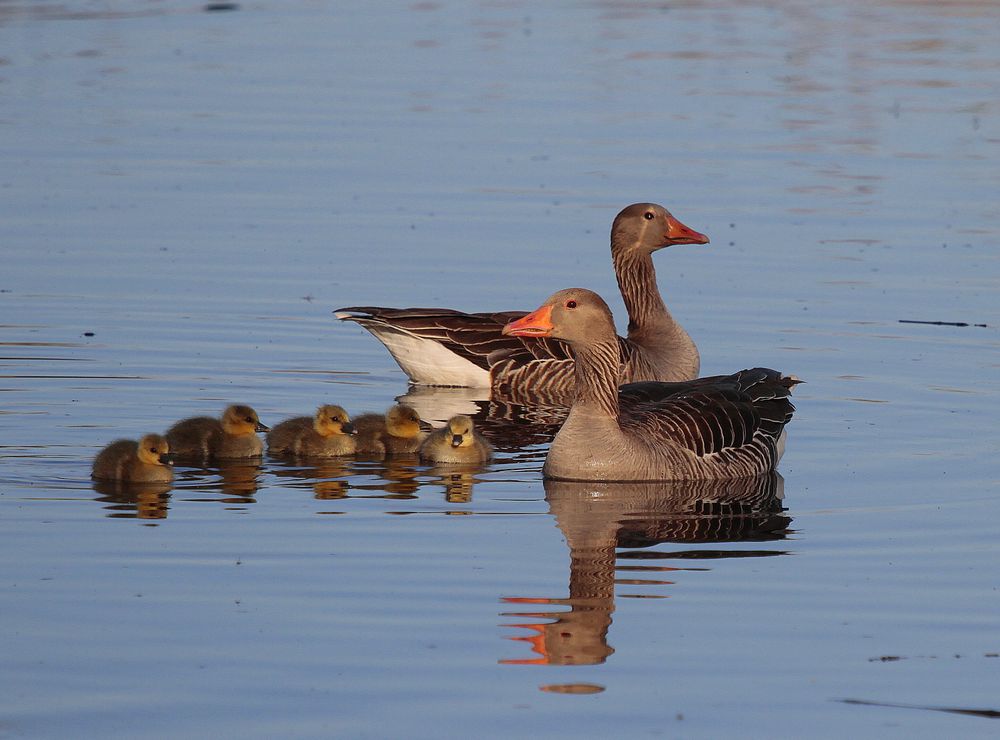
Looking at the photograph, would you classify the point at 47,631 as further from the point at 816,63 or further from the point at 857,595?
the point at 816,63

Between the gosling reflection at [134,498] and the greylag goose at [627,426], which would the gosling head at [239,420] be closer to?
the gosling reflection at [134,498]

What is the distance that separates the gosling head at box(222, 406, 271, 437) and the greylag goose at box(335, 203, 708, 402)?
279 centimetres

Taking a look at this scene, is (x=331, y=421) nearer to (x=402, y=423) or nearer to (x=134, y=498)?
(x=402, y=423)

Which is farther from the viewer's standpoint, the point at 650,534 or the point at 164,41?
the point at 164,41

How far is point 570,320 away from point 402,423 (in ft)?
4.55

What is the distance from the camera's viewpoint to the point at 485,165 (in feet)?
68.8

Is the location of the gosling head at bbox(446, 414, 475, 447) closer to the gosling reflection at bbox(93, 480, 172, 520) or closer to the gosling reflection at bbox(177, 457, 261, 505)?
the gosling reflection at bbox(177, 457, 261, 505)

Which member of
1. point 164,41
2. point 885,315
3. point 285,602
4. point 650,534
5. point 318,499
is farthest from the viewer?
point 164,41

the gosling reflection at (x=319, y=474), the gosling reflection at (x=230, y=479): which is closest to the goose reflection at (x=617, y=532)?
the gosling reflection at (x=319, y=474)

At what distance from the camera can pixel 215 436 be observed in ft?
36.6

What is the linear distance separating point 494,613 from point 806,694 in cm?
155

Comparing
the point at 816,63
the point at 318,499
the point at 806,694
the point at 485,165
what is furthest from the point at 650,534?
the point at 816,63

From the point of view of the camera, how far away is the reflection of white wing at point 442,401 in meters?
13.4

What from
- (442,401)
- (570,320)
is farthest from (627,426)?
(442,401)
